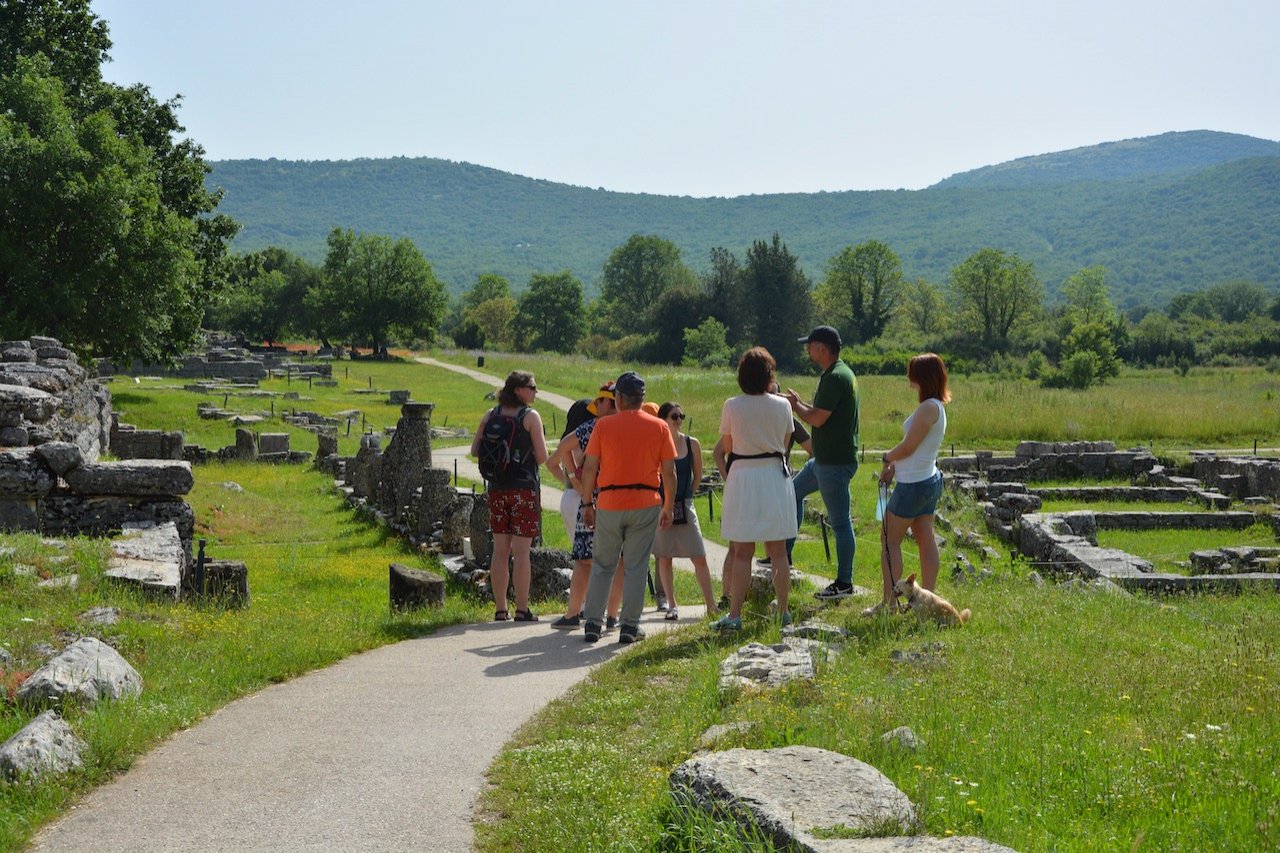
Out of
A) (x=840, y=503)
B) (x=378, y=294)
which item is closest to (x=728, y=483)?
(x=840, y=503)

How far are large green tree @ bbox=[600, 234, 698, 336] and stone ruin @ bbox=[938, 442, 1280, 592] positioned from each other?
108 metres

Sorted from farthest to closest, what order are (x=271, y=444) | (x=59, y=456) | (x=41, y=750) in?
(x=271, y=444) < (x=59, y=456) < (x=41, y=750)

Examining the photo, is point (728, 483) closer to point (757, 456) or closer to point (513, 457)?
point (757, 456)

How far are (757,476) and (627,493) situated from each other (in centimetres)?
108

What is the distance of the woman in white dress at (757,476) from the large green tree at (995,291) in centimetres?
10043

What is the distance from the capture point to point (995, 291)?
351 feet

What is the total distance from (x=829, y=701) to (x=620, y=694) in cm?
161

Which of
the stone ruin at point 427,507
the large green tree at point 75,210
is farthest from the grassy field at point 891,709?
the large green tree at point 75,210

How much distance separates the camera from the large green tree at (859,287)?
117 m

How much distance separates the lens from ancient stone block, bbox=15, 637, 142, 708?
677cm

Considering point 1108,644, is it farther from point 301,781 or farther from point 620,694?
point 301,781

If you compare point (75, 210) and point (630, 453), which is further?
point (75, 210)

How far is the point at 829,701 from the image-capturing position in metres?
6.60

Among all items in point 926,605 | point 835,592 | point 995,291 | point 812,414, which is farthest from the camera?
point 995,291
